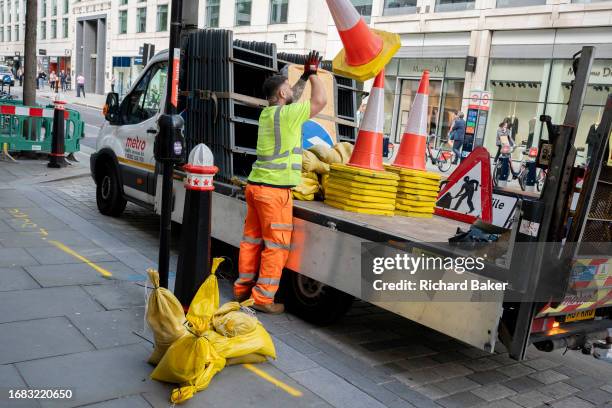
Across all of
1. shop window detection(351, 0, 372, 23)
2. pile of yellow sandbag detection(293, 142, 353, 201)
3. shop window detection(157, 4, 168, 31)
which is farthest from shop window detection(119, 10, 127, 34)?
pile of yellow sandbag detection(293, 142, 353, 201)

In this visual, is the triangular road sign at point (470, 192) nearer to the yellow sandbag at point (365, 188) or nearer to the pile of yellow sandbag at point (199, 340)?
the yellow sandbag at point (365, 188)

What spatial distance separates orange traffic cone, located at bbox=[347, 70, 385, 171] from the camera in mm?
4902

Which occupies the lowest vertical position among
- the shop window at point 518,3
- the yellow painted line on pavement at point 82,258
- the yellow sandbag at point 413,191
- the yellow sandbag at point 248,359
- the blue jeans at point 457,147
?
the yellow painted line on pavement at point 82,258

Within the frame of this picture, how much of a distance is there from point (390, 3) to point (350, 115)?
19.2 meters

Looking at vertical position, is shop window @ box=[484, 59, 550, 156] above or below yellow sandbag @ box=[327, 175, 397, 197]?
above

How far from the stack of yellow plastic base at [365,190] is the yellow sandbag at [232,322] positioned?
1330 mm

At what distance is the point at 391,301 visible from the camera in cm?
392

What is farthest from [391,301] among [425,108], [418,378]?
[425,108]

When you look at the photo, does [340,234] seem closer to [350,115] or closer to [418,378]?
[418,378]

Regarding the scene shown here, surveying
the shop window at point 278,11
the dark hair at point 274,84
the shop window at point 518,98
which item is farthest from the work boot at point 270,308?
the shop window at point 278,11

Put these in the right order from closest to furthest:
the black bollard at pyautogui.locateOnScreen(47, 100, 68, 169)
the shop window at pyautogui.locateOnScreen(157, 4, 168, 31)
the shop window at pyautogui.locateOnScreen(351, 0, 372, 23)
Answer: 1. the black bollard at pyautogui.locateOnScreen(47, 100, 68, 169)
2. the shop window at pyautogui.locateOnScreen(351, 0, 372, 23)
3. the shop window at pyautogui.locateOnScreen(157, 4, 168, 31)

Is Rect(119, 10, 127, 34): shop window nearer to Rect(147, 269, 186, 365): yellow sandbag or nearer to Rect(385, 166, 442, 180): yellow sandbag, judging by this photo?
Rect(385, 166, 442, 180): yellow sandbag

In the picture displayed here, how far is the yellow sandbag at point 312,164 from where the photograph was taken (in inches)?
207

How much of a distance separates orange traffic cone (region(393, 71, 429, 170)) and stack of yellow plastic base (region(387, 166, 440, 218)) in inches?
8.0
